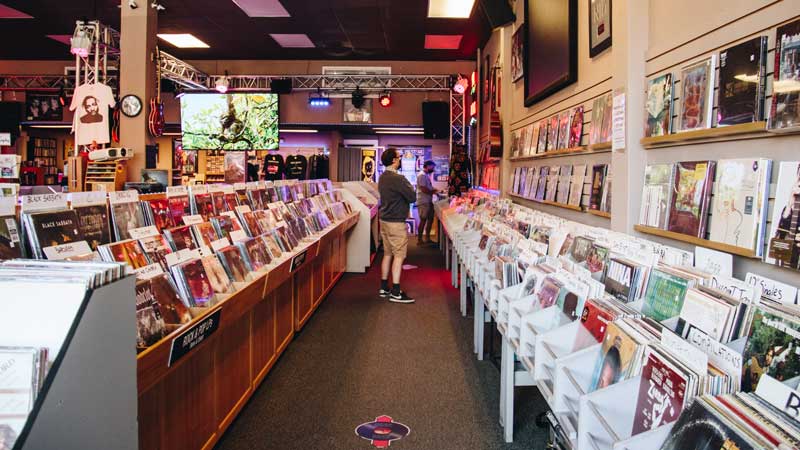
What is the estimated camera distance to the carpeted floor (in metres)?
2.74

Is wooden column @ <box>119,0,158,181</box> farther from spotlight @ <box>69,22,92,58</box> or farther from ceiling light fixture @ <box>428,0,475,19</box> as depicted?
ceiling light fixture @ <box>428,0,475,19</box>

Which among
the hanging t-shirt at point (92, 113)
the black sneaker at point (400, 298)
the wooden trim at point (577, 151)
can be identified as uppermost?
the hanging t-shirt at point (92, 113)

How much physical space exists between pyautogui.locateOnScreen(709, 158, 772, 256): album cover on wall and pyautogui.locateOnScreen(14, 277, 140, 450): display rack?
1.80 m

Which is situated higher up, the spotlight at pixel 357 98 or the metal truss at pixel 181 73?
the metal truss at pixel 181 73

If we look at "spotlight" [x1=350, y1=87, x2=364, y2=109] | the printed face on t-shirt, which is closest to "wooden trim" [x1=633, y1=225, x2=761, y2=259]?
the printed face on t-shirt

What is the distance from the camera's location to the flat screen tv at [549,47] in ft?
12.8

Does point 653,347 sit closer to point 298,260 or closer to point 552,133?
point 298,260

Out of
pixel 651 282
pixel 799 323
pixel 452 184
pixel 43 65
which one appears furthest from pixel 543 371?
pixel 43 65

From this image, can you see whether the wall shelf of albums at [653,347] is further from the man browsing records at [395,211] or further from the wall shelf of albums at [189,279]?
the man browsing records at [395,211]

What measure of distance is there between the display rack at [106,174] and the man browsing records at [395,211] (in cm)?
352

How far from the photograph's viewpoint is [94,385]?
1.04 meters

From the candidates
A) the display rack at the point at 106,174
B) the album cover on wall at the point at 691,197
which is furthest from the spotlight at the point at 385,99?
the album cover on wall at the point at 691,197

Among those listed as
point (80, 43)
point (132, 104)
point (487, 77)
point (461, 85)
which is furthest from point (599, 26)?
point (461, 85)

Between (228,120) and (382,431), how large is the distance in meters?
9.77
